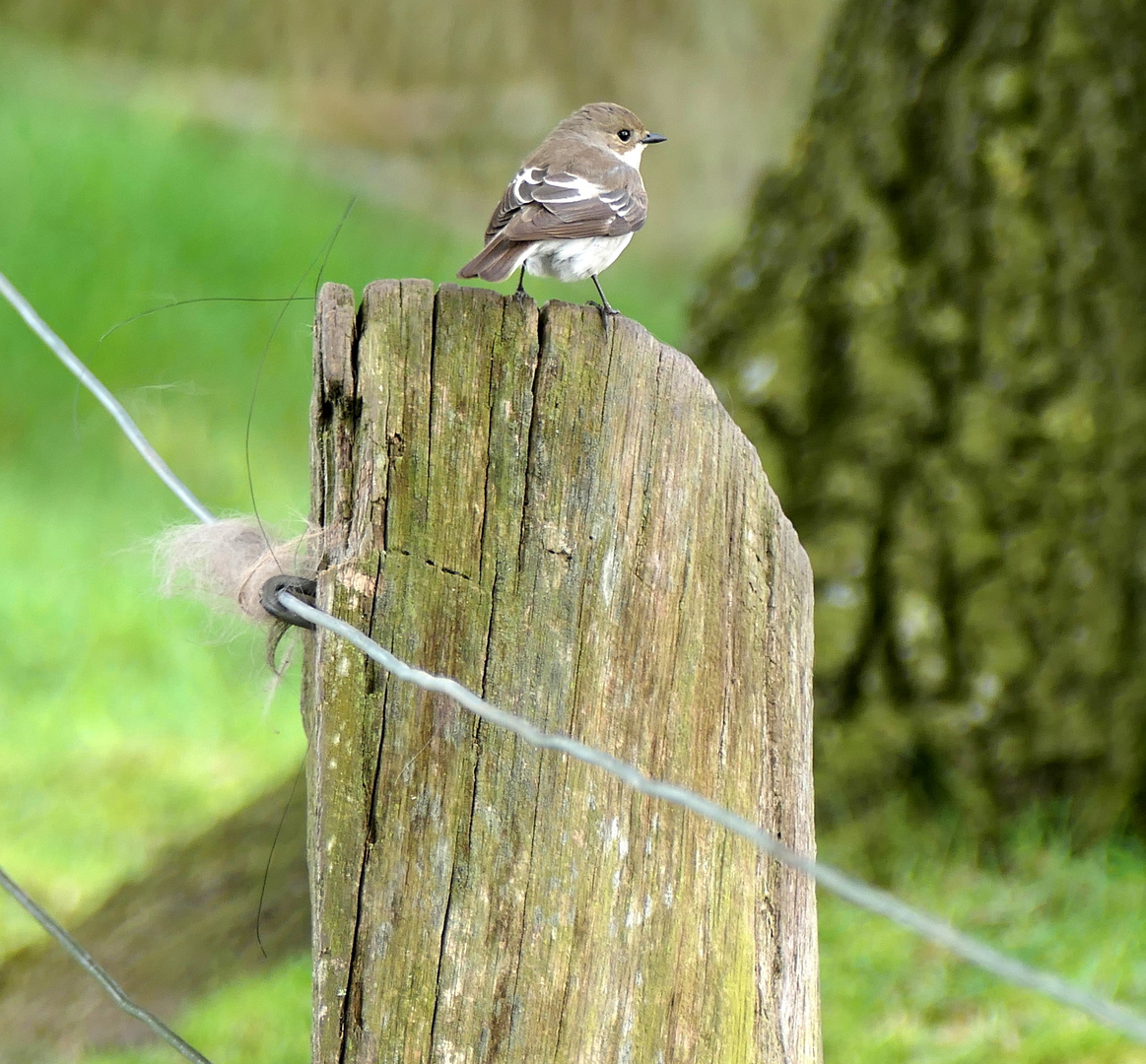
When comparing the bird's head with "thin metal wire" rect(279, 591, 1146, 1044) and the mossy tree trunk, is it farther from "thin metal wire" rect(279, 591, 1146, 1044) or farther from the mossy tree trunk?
"thin metal wire" rect(279, 591, 1146, 1044)

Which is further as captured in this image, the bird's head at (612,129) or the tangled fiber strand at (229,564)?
the bird's head at (612,129)

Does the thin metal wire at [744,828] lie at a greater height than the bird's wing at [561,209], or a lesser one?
lesser

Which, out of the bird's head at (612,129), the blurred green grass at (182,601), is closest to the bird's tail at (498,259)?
the blurred green grass at (182,601)

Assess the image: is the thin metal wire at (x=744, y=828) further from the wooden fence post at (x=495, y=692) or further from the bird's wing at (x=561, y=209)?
the bird's wing at (x=561, y=209)

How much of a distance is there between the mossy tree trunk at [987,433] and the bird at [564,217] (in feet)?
4.12

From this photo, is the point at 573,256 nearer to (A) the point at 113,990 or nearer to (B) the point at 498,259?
(B) the point at 498,259

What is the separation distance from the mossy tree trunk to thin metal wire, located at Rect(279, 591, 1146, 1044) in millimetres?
2397

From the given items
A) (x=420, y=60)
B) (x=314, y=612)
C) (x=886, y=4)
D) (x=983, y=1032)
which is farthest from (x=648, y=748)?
(x=420, y=60)

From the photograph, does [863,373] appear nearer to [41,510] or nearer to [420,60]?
[41,510]

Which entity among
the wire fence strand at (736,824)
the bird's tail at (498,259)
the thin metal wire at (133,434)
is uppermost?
the bird's tail at (498,259)

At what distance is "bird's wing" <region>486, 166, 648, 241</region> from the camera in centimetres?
239

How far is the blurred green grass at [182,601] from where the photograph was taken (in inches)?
127

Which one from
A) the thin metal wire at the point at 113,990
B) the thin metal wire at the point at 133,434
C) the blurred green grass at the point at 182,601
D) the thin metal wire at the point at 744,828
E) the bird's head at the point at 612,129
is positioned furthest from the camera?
the blurred green grass at the point at 182,601

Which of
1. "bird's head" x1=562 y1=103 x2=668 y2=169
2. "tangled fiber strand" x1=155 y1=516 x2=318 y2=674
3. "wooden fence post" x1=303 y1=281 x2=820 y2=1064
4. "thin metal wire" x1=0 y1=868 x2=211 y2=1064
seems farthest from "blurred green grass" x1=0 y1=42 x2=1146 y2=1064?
"bird's head" x1=562 y1=103 x2=668 y2=169
